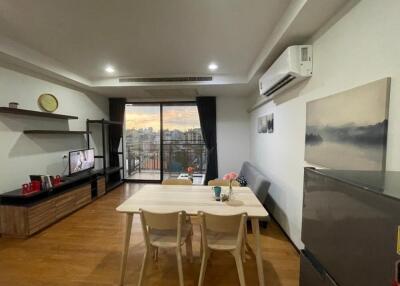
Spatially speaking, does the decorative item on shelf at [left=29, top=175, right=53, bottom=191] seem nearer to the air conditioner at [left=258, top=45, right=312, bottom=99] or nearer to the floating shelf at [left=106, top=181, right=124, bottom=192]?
the floating shelf at [left=106, top=181, right=124, bottom=192]

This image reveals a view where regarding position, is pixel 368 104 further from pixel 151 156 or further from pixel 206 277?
pixel 151 156

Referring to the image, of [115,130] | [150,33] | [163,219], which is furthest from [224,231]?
[115,130]

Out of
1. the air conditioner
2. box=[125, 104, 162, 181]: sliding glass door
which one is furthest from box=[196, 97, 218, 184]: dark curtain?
the air conditioner

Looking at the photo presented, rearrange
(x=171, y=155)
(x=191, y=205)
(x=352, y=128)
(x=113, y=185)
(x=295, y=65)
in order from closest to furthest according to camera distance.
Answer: (x=352, y=128)
(x=191, y=205)
(x=295, y=65)
(x=113, y=185)
(x=171, y=155)

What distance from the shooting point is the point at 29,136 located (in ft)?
11.2

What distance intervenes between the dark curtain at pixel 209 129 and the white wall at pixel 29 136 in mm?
2925

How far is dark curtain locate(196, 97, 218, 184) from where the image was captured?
18.5ft

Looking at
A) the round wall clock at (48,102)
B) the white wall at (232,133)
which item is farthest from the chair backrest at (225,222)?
the white wall at (232,133)

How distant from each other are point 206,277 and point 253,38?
275cm

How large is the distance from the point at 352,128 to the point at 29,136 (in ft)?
14.1

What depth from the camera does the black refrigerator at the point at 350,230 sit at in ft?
2.33

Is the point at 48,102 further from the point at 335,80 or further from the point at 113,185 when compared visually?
the point at 335,80

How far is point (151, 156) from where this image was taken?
20.3 feet

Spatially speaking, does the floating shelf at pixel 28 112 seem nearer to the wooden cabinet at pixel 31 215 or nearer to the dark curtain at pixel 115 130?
the wooden cabinet at pixel 31 215
